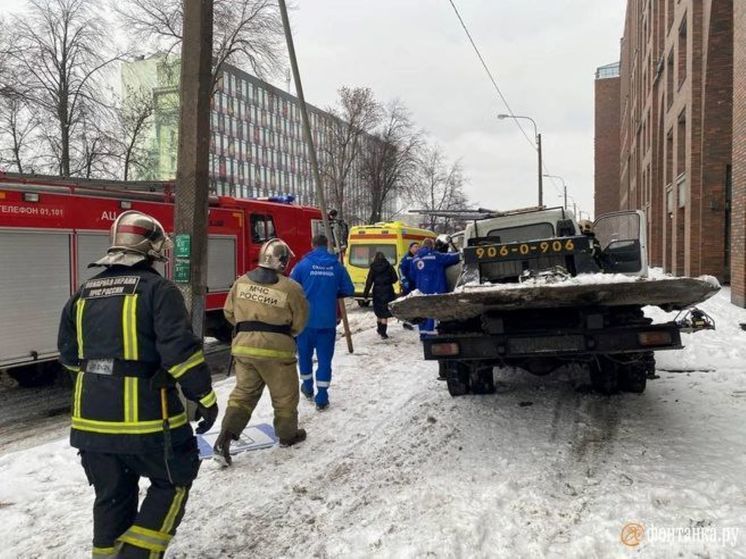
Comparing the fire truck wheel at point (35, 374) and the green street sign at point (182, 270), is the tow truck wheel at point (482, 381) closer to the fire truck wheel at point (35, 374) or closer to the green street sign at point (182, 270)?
the green street sign at point (182, 270)

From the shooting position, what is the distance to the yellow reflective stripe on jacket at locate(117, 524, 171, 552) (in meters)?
2.64

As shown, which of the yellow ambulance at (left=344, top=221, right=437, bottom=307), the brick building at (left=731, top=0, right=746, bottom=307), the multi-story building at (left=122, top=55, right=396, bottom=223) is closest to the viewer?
the brick building at (left=731, top=0, right=746, bottom=307)

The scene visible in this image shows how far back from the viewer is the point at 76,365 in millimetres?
2965

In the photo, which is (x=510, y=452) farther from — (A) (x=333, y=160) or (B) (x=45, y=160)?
(A) (x=333, y=160)

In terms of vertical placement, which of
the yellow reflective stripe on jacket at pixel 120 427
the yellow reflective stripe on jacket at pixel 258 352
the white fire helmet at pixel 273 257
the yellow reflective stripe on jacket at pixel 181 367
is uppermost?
the white fire helmet at pixel 273 257

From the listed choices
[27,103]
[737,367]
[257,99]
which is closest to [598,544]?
[737,367]

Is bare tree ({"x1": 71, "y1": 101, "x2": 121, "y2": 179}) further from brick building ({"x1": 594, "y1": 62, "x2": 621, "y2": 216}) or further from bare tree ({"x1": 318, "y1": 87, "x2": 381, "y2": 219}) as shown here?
brick building ({"x1": 594, "y1": 62, "x2": 621, "y2": 216})

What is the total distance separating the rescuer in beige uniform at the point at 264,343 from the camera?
4453 millimetres

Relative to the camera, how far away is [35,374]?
7.98 m

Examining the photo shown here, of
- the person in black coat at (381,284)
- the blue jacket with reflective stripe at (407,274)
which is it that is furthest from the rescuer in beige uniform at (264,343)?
the person in black coat at (381,284)

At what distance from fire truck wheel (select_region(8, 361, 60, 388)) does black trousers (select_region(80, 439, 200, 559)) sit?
599 centimetres

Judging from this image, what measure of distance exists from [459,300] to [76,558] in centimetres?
290

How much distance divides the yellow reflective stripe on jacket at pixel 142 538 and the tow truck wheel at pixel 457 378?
3.50 metres

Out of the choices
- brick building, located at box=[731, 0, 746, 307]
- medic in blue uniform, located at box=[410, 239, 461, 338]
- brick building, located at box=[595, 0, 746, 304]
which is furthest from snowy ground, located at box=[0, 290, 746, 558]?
brick building, located at box=[595, 0, 746, 304]
